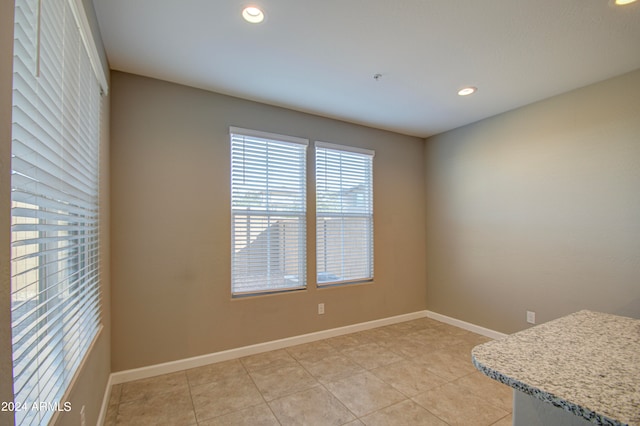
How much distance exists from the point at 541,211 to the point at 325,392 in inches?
110

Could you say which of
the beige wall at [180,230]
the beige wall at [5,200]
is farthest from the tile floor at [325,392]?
the beige wall at [5,200]

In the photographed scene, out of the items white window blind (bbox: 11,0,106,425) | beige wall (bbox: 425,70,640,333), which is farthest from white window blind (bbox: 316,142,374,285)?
white window blind (bbox: 11,0,106,425)

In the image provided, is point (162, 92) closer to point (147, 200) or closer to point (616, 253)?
point (147, 200)

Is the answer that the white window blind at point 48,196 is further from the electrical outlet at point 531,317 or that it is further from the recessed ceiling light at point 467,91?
the electrical outlet at point 531,317

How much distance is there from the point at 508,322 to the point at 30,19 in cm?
428

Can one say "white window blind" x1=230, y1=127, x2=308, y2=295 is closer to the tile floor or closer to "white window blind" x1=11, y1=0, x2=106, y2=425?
the tile floor

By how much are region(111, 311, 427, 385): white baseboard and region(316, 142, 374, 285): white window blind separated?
0.59 meters

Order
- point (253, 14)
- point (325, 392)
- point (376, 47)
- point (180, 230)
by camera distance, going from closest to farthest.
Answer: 1. point (253, 14)
2. point (376, 47)
3. point (325, 392)
4. point (180, 230)

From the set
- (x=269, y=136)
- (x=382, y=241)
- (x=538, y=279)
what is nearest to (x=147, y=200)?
(x=269, y=136)

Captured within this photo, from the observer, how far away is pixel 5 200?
770 mm

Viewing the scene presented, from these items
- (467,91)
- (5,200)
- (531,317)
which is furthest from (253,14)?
(531,317)

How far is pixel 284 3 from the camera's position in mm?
1753

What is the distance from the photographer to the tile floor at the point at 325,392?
206 centimetres

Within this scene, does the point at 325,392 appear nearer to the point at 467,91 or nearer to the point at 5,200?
the point at 5,200
